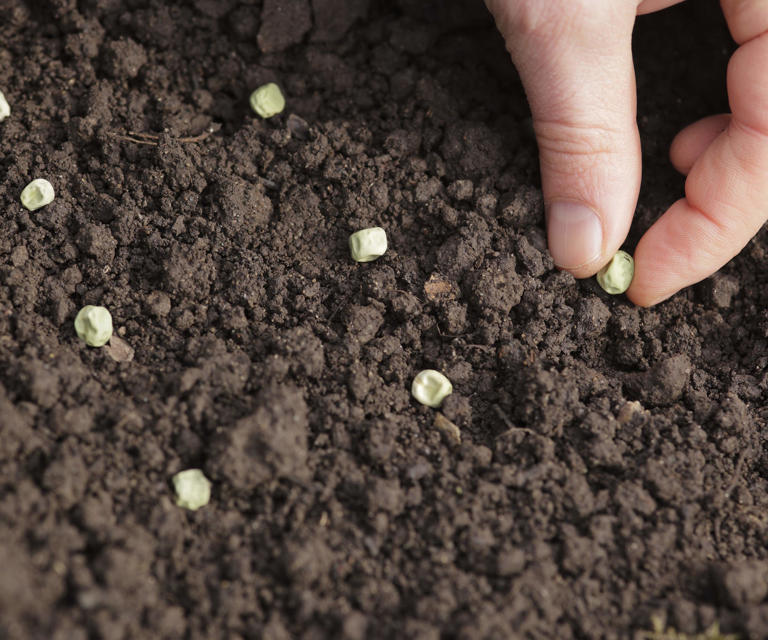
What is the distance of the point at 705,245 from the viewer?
6.86ft

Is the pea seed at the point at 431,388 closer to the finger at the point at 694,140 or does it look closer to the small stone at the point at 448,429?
the small stone at the point at 448,429

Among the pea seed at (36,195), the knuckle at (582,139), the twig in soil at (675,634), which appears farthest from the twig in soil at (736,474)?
the pea seed at (36,195)

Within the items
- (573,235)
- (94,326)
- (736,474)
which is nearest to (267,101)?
(94,326)

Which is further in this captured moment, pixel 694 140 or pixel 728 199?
pixel 694 140

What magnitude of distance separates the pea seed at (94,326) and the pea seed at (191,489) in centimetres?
45

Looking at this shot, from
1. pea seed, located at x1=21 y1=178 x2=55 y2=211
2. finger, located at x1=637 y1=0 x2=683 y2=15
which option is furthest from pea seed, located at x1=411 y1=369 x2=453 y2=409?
finger, located at x1=637 y1=0 x2=683 y2=15

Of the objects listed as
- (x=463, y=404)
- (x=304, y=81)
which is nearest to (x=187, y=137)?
(x=304, y=81)

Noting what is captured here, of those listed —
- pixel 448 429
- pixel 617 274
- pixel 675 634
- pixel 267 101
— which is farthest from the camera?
pixel 267 101

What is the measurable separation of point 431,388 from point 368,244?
0.44 metres

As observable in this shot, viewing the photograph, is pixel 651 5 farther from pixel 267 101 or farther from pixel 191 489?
pixel 191 489

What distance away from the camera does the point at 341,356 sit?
1893mm

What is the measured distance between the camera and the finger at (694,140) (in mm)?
2258

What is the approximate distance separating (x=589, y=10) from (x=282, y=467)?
4.55 ft

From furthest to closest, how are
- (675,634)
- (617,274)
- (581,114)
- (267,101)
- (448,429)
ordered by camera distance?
(267,101)
(617,274)
(581,114)
(448,429)
(675,634)
